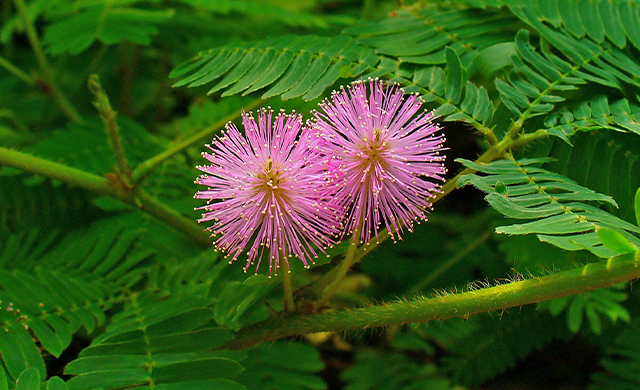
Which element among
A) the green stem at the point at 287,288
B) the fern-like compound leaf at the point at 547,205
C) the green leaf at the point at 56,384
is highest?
the fern-like compound leaf at the point at 547,205

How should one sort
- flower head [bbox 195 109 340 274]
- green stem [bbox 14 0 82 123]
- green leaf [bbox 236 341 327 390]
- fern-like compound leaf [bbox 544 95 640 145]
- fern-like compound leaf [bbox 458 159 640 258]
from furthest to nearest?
green stem [bbox 14 0 82 123], green leaf [bbox 236 341 327 390], fern-like compound leaf [bbox 544 95 640 145], flower head [bbox 195 109 340 274], fern-like compound leaf [bbox 458 159 640 258]

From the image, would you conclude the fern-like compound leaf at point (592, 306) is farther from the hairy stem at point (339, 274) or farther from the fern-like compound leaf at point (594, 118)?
the hairy stem at point (339, 274)

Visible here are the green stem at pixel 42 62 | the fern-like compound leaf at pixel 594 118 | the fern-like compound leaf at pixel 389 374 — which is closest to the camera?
the fern-like compound leaf at pixel 594 118

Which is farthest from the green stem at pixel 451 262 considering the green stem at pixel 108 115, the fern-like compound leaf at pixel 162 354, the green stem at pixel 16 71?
the green stem at pixel 16 71

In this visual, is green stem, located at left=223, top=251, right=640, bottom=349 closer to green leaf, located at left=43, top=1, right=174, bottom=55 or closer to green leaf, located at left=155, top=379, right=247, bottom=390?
green leaf, located at left=155, top=379, right=247, bottom=390

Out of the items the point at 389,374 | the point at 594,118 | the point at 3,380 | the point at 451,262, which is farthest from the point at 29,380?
the point at 451,262

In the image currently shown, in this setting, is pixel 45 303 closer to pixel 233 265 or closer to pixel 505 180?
pixel 233 265

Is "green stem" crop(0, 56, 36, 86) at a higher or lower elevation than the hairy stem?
higher

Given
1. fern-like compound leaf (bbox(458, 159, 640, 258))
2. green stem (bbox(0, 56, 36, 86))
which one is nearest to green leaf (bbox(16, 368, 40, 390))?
fern-like compound leaf (bbox(458, 159, 640, 258))
